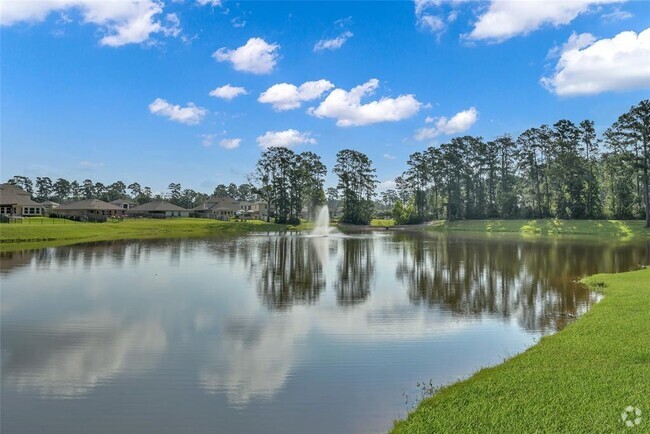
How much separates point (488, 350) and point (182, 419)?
→ 24.8 ft

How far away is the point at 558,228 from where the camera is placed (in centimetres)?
6681

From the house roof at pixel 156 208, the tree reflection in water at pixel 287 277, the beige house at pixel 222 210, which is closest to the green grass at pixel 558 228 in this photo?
the tree reflection in water at pixel 287 277

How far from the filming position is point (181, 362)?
1037cm

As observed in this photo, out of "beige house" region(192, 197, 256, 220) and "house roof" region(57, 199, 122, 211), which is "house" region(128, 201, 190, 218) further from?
"house roof" region(57, 199, 122, 211)

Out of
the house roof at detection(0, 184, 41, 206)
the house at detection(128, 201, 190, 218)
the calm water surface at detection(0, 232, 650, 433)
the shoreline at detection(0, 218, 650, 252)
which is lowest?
the calm water surface at detection(0, 232, 650, 433)

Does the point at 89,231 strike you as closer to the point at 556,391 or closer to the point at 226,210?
the point at 556,391

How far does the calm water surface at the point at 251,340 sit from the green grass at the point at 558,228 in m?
Result: 38.4

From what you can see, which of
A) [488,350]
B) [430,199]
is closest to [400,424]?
[488,350]

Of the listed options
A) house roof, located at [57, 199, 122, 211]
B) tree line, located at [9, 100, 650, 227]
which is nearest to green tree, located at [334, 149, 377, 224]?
tree line, located at [9, 100, 650, 227]

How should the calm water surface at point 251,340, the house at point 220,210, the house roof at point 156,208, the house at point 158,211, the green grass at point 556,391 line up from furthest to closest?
1. the house at point 220,210
2. the house roof at point 156,208
3. the house at point 158,211
4. the calm water surface at point 251,340
5. the green grass at point 556,391

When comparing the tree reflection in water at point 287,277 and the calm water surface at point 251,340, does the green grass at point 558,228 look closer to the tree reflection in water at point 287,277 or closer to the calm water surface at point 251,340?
the calm water surface at point 251,340

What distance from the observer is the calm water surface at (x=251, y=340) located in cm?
794

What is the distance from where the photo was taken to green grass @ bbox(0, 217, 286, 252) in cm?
4266

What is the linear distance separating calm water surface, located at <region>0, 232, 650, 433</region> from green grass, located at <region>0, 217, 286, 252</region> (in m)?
19.9
